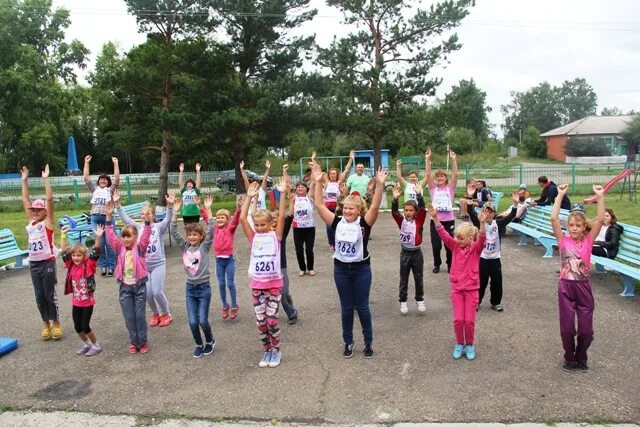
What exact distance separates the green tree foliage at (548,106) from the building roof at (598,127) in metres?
24.6

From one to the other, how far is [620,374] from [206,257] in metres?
3.99

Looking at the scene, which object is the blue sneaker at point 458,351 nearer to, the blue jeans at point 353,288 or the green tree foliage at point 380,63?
the blue jeans at point 353,288

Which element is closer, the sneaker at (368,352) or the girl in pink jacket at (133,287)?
the sneaker at (368,352)

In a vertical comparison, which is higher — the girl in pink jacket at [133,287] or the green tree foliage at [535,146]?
the green tree foliage at [535,146]

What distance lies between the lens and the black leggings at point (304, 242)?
8172mm

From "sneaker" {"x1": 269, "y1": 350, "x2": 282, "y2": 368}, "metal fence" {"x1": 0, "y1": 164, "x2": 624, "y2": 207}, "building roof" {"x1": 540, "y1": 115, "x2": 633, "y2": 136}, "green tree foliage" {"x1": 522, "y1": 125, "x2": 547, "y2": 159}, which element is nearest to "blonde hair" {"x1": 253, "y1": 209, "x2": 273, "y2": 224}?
"sneaker" {"x1": 269, "y1": 350, "x2": 282, "y2": 368}

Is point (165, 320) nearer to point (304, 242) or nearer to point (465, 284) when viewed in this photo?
point (304, 242)

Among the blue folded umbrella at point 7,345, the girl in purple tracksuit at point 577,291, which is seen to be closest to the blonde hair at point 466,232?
the girl in purple tracksuit at point 577,291

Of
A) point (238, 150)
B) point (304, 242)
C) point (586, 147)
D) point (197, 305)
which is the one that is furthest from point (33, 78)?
point (586, 147)

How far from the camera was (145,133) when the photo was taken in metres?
23.6

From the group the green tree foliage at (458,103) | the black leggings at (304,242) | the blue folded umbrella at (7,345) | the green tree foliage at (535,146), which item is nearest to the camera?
the blue folded umbrella at (7,345)

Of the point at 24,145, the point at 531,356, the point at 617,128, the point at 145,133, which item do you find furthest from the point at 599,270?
the point at 617,128

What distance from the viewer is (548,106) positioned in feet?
317

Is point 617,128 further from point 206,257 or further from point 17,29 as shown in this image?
point 206,257
